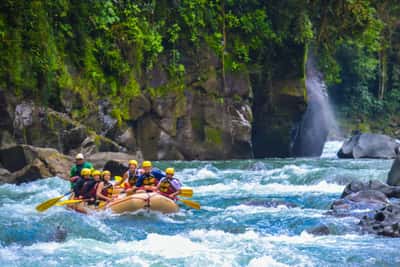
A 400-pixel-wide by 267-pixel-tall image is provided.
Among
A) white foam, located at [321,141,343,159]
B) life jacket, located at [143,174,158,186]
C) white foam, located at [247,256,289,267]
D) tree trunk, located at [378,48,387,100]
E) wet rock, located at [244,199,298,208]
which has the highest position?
tree trunk, located at [378,48,387,100]

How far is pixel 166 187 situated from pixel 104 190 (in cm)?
121

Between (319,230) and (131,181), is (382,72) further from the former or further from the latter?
(319,230)

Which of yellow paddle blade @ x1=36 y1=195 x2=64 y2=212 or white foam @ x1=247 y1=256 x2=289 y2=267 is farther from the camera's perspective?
yellow paddle blade @ x1=36 y1=195 x2=64 y2=212

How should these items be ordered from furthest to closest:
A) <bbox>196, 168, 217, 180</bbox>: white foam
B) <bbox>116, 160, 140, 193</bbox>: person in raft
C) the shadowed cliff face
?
the shadowed cliff face < <bbox>196, 168, 217, 180</bbox>: white foam < <bbox>116, 160, 140, 193</bbox>: person in raft

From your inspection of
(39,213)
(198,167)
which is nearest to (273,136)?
(198,167)

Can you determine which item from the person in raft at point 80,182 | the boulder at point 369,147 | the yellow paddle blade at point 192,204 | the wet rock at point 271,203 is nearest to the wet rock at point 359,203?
the wet rock at point 271,203

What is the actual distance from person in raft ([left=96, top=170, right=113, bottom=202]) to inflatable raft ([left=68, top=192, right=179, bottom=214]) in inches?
8.9

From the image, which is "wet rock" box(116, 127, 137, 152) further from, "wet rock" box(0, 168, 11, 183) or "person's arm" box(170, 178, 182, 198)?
"person's arm" box(170, 178, 182, 198)

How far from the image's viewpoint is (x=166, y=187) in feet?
38.6

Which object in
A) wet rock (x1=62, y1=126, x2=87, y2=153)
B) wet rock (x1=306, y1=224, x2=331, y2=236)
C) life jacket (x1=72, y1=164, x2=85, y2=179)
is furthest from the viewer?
wet rock (x1=62, y1=126, x2=87, y2=153)

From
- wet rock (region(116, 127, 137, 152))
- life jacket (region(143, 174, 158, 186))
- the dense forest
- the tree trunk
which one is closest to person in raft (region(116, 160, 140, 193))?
life jacket (region(143, 174, 158, 186))

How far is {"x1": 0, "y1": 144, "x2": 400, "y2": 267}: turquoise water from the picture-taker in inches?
299

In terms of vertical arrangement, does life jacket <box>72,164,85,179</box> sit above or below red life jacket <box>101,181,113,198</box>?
above

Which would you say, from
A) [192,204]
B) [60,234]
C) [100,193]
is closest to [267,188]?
[192,204]
